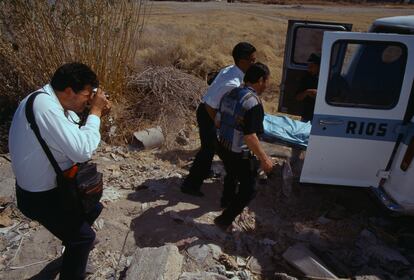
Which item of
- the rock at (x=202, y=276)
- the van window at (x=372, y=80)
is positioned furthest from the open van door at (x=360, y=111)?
the rock at (x=202, y=276)

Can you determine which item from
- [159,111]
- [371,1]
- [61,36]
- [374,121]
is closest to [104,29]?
[61,36]

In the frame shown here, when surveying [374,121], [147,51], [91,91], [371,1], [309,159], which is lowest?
[371,1]

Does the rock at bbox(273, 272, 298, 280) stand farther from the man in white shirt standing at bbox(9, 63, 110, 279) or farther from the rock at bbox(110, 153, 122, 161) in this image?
the rock at bbox(110, 153, 122, 161)

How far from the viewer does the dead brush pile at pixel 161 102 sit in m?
5.70

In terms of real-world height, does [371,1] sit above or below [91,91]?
below

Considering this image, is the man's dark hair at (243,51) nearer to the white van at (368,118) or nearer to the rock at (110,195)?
the white van at (368,118)

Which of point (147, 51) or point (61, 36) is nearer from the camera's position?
point (61, 36)

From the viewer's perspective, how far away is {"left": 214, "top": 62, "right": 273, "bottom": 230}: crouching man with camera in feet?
9.23

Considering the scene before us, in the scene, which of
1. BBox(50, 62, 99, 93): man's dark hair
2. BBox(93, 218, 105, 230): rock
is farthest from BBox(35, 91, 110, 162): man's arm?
BBox(93, 218, 105, 230): rock

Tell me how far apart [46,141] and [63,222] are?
21.5 inches

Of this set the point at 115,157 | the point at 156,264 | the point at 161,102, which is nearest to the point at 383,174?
the point at 156,264

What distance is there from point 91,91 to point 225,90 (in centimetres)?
153

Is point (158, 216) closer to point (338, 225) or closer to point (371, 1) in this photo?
point (338, 225)

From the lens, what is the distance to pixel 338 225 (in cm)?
→ 370
